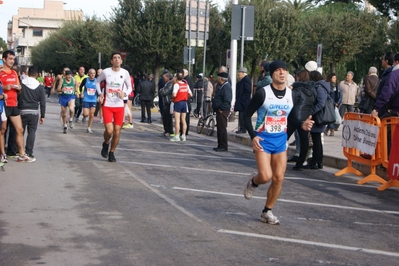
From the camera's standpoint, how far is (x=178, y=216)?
8.25 metres

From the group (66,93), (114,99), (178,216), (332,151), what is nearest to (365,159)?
(332,151)

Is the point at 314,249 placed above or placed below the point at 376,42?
below

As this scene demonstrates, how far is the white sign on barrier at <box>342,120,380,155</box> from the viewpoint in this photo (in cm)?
1206

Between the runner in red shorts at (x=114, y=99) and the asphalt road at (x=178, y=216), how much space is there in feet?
2.00

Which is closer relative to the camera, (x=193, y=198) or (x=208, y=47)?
(x=193, y=198)

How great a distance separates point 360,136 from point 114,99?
178 inches

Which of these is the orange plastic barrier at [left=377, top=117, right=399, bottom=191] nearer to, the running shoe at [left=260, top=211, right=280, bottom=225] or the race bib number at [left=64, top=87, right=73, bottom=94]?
the running shoe at [left=260, top=211, right=280, bottom=225]

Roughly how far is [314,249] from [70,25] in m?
66.0

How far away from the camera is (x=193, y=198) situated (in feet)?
31.6

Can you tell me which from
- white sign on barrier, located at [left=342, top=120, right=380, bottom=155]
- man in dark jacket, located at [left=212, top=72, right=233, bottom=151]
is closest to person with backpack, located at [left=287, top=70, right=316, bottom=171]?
white sign on barrier, located at [left=342, top=120, right=380, bottom=155]

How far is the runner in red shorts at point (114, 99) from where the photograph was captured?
13250mm

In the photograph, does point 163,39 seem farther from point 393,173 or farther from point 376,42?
point 393,173

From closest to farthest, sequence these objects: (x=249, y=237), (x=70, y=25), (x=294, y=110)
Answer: (x=249, y=237) → (x=294, y=110) → (x=70, y=25)

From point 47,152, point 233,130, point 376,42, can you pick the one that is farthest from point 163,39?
point 47,152
